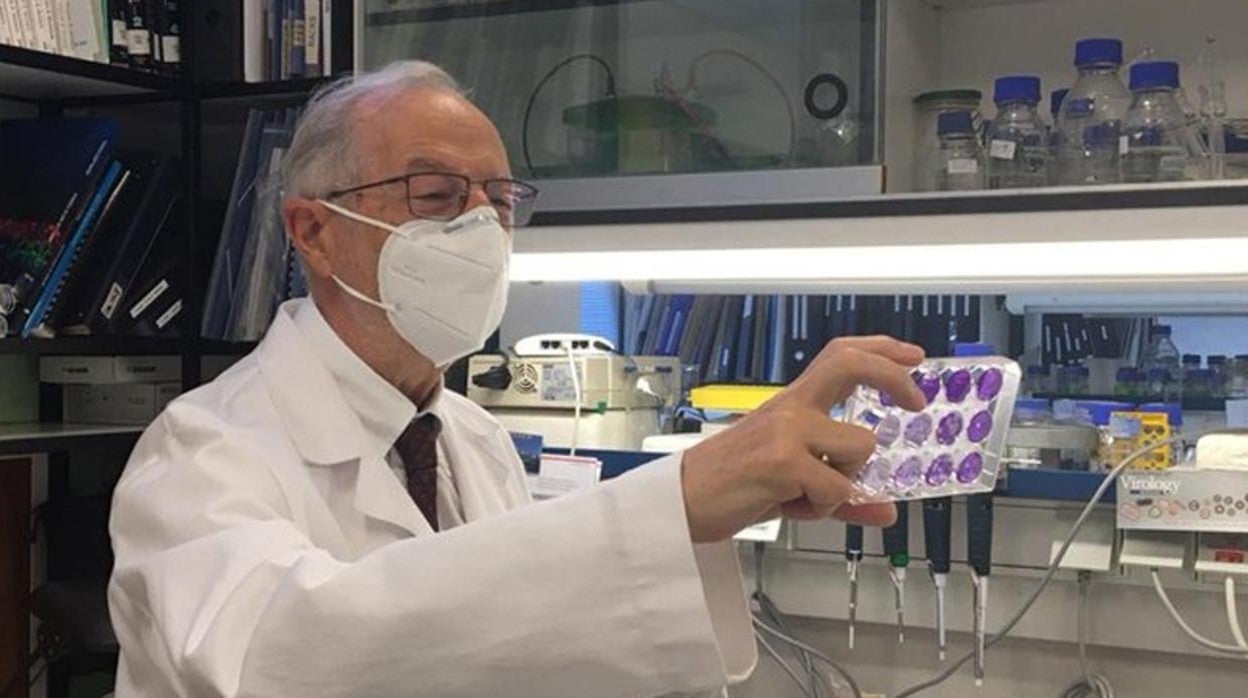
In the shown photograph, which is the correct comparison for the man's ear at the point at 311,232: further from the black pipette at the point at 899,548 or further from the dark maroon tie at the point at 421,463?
the black pipette at the point at 899,548

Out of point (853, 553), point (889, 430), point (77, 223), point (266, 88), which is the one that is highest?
point (266, 88)

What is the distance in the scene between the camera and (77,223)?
2.10 meters

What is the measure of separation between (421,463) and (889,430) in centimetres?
47

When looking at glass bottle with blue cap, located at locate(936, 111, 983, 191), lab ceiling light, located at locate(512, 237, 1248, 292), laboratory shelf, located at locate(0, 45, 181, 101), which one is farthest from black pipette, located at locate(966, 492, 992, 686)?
laboratory shelf, located at locate(0, 45, 181, 101)

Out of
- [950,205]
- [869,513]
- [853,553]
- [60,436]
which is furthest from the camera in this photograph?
[60,436]

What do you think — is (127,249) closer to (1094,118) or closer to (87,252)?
(87,252)

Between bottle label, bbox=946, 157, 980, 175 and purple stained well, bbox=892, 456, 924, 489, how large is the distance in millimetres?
504

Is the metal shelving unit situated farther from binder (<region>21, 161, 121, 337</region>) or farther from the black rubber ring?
the black rubber ring

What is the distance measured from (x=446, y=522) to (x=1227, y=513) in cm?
87

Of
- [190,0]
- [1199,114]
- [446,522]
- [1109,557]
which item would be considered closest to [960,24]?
[1199,114]

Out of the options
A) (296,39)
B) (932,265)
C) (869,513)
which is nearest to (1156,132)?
(932,265)

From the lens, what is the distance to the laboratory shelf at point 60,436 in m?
1.98

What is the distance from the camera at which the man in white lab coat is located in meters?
0.82

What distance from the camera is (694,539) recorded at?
32.7 inches
